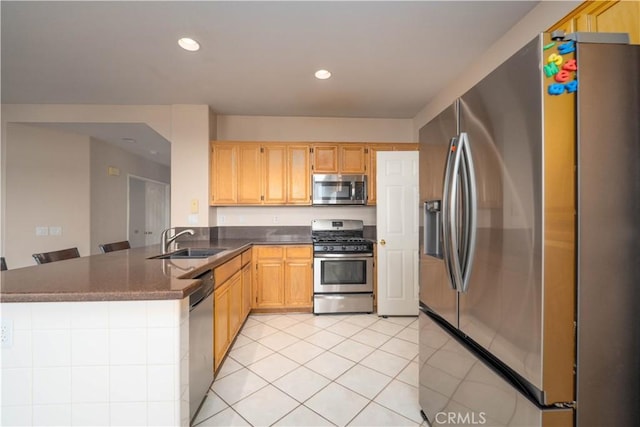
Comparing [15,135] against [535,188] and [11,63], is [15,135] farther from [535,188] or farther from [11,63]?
[535,188]

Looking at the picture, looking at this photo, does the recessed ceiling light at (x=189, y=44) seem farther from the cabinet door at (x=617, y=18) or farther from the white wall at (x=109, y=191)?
the white wall at (x=109, y=191)

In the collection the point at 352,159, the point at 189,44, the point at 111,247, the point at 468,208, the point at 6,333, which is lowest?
the point at 6,333

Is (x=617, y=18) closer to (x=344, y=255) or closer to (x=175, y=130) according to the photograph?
(x=344, y=255)

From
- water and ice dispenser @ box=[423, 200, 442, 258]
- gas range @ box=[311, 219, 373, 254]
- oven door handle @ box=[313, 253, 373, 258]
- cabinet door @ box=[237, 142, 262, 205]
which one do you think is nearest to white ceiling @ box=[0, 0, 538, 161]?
cabinet door @ box=[237, 142, 262, 205]

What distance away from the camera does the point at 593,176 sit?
0.82 metres

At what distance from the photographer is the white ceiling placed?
5.77ft

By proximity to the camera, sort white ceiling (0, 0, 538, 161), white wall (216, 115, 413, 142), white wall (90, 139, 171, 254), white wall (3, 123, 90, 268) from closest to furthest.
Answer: white ceiling (0, 0, 538, 161), white wall (3, 123, 90, 268), white wall (216, 115, 413, 142), white wall (90, 139, 171, 254)

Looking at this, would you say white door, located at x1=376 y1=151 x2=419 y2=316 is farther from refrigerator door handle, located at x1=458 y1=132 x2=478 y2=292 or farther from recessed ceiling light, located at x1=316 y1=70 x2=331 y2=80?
refrigerator door handle, located at x1=458 y1=132 x2=478 y2=292

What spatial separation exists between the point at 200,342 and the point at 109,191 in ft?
14.0

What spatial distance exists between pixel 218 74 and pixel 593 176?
2.85m

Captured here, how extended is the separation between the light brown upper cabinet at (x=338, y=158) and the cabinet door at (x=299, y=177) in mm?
126

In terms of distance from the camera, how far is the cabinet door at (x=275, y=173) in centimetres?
347

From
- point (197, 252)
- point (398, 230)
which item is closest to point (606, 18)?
point (398, 230)

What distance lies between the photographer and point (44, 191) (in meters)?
3.62
